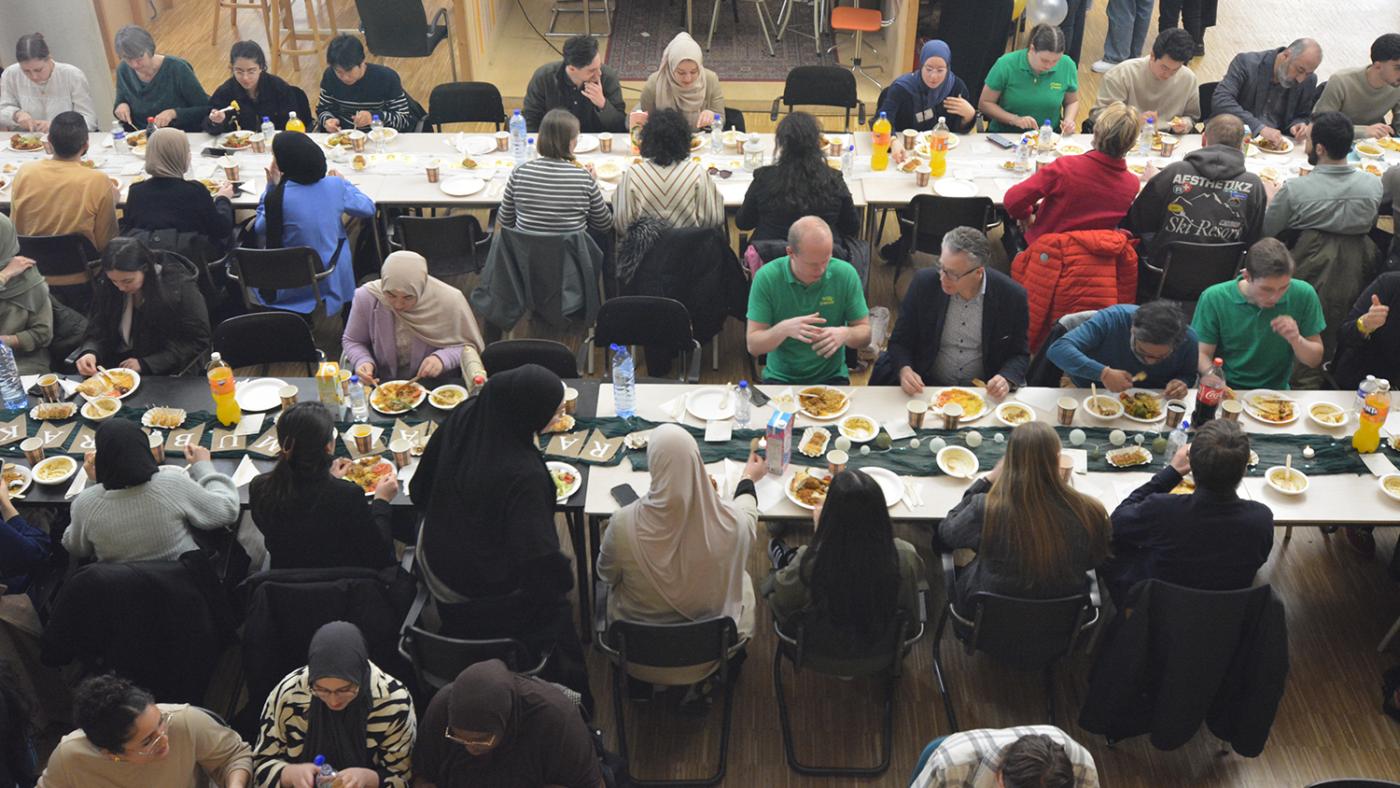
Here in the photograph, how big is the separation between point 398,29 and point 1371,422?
27.8ft

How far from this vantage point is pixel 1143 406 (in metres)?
5.07

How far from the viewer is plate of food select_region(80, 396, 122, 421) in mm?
5078

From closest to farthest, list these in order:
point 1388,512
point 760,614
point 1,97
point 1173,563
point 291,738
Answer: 1. point 291,738
2. point 1173,563
3. point 1388,512
4. point 760,614
5. point 1,97

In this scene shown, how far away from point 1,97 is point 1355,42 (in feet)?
42.2

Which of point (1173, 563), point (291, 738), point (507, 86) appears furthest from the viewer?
point (507, 86)

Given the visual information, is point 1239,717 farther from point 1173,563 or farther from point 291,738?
point 291,738

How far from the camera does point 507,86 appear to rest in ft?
35.7

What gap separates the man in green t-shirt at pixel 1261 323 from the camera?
5.20 m

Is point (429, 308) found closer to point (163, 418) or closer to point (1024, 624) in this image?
point (163, 418)

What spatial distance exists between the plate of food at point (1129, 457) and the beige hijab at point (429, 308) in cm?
307

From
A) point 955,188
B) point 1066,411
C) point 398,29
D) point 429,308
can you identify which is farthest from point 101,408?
point 398,29

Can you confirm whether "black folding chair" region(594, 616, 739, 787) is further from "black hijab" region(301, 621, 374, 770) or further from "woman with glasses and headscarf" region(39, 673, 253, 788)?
"woman with glasses and headscarf" region(39, 673, 253, 788)

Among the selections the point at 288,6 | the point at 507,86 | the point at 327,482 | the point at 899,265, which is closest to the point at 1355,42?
the point at 899,265

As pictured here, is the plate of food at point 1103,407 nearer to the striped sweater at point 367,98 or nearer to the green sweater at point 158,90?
the striped sweater at point 367,98
